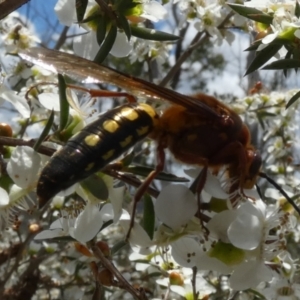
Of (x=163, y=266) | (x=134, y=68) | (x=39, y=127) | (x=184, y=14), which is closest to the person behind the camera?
(x=163, y=266)

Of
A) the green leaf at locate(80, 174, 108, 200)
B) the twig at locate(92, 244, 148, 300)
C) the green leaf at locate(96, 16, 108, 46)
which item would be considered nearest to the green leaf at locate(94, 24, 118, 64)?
the green leaf at locate(96, 16, 108, 46)

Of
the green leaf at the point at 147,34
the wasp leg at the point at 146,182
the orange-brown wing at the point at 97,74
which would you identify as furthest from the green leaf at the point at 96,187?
the green leaf at the point at 147,34

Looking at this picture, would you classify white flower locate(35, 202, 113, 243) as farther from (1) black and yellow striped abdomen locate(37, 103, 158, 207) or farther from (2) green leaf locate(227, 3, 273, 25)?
(2) green leaf locate(227, 3, 273, 25)

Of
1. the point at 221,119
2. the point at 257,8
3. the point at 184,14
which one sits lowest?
the point at 184,14

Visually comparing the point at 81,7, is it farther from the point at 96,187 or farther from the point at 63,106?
the point at 96,187

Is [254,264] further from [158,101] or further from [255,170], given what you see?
[158,101]

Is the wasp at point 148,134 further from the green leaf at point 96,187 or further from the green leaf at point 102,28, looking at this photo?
the green leaf at point 102,28

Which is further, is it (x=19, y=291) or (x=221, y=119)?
(x=19, y=291)

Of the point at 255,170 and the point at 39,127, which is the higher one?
the point at 255,170

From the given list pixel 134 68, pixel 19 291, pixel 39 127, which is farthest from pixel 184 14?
pixel 134 68
